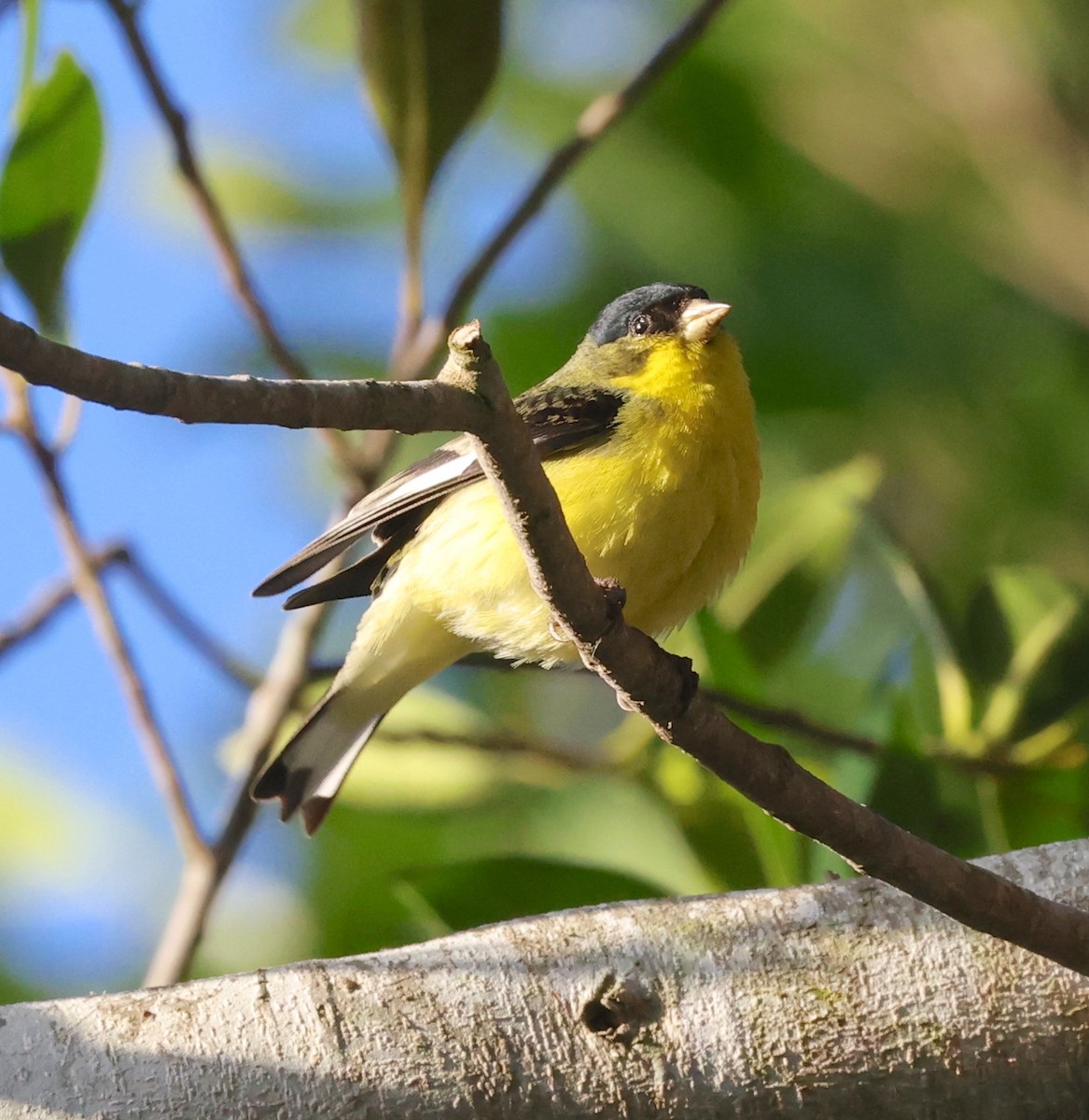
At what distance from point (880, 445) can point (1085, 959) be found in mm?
2701

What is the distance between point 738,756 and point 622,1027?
1.45ft

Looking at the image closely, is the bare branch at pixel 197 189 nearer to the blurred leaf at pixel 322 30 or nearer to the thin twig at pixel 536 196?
the thin twig at pixel 536 196

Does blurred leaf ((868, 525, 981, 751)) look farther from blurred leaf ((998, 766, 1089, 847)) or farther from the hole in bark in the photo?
the hole in bark

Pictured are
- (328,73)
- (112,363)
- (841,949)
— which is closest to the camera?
(112,363)

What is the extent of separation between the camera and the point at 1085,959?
2.25 metres

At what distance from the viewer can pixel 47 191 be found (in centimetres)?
318

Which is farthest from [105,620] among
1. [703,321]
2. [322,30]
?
[322,30]

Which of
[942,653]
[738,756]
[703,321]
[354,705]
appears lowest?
[738,756]

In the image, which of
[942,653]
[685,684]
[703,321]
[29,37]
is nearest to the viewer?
[685,684]

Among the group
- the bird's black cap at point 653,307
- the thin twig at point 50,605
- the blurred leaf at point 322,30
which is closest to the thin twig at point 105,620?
the thin twig at point 50,605

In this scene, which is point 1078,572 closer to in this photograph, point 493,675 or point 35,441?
point 493,675

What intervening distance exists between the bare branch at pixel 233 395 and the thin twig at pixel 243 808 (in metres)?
1.67

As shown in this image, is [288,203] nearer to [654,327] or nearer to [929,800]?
[654,327]

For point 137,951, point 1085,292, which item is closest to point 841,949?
point 1085,292
